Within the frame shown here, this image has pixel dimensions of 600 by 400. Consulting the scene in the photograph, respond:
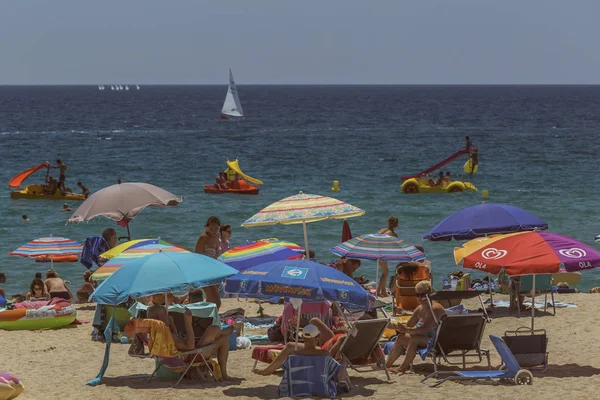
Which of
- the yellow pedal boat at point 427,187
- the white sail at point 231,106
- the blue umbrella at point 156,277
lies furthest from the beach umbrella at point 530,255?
the white sail at point 231,106

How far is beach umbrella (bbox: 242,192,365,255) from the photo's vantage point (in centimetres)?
1480

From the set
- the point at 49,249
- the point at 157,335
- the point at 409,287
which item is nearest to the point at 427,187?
the point at 49,249

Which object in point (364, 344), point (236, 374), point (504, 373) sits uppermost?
point (364, 344)

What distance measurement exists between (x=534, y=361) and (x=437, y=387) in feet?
4.78

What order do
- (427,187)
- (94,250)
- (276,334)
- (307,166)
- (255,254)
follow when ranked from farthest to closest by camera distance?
(307,166)
(427,187)
(94,250)
(255,254)
(276,334)

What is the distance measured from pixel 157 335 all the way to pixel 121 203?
613 centimetres

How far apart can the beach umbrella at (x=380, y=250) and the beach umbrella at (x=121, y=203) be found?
3.17m

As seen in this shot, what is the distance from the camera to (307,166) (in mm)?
54656

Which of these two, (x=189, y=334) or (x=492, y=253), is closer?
(x=189, y=334)

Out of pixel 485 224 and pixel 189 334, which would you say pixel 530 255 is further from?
pixel 189 334

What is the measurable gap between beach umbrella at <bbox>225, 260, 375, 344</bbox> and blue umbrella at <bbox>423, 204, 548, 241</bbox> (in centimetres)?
398

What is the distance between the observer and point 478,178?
48.2m

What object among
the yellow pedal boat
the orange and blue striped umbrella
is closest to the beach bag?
the orange and blue striped umbrella

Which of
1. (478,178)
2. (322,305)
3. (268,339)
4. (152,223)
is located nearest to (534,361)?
(322,305)
